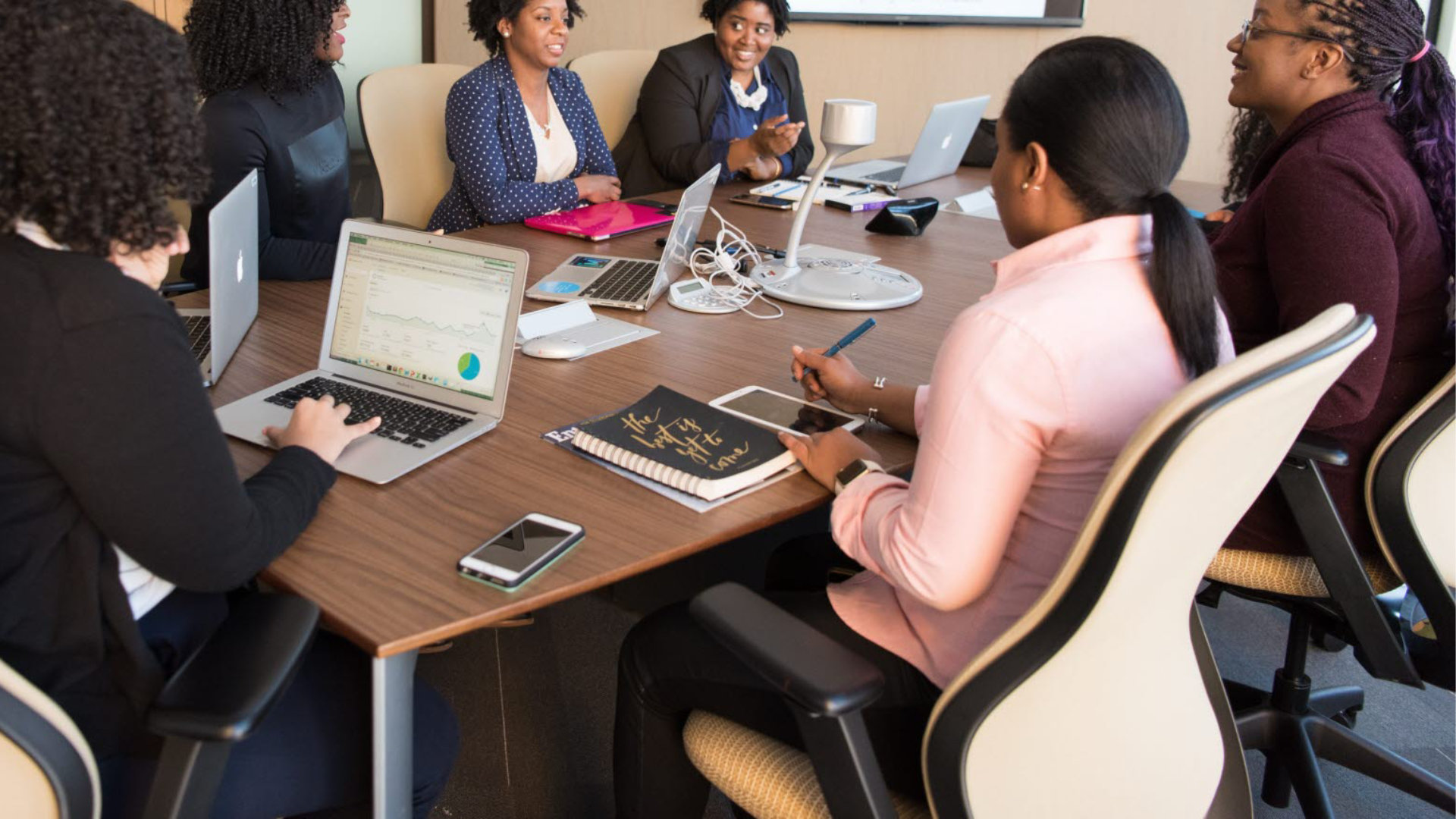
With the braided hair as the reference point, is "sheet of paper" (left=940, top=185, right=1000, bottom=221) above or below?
below

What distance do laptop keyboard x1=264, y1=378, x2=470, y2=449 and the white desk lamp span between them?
2.65 feet

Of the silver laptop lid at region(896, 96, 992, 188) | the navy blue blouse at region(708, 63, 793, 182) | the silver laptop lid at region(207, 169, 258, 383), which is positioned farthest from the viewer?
the navy blue blouse at region(708, 63, 793, 182)

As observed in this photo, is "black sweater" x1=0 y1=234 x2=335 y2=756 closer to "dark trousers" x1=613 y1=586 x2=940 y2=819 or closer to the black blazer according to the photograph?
"dark trousers" x1=613 y1=586 x2=940 y2=819

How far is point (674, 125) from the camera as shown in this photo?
3.23 metres

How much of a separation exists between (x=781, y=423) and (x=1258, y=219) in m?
0.75

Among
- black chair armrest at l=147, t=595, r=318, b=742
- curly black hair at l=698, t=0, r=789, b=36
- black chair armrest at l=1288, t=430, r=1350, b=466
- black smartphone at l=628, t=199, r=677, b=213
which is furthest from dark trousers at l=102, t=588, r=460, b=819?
curly black hair at l=698, t=0, r=789, b=36

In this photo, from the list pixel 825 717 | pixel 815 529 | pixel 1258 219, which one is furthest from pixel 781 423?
pixel 815 529

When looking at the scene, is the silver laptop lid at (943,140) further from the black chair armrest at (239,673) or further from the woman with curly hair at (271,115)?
the black chair armrest at (239,673)

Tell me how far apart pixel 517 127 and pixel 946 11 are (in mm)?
2264

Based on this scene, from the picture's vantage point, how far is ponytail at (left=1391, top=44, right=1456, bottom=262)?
160 cm

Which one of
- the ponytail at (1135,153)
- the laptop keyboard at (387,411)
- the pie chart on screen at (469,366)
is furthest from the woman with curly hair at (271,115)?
the ponytail at (1135,153)

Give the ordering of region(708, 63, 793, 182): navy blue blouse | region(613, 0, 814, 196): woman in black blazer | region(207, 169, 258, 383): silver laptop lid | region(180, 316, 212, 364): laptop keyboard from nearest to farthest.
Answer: region(207, 169, 258, 383): silver laptop lid
region(180, 316, 212, 364): laptop keyboard
region(613, 0, 814, 196): woman in black blazer
region(708, 63, 793, 182): navy blue blouse

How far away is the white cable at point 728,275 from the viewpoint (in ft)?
6.74

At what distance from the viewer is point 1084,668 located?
975 millimetres
